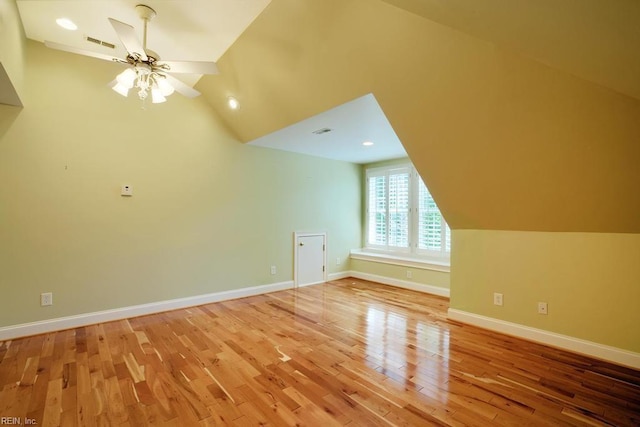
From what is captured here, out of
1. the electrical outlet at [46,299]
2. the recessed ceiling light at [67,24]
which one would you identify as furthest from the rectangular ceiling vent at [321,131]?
the electrical outlet at [46,299]

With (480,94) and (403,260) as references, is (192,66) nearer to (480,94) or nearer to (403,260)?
(480,94)

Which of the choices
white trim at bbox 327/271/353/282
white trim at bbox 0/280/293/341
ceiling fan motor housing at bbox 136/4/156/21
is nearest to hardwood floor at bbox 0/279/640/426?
white trim at bbox 0/280/293/341

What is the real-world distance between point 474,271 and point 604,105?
2072 millimetres

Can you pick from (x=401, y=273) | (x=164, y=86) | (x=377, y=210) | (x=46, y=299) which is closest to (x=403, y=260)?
(x=401, y=273)

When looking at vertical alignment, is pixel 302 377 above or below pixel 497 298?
below

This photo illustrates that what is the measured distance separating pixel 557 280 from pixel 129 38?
4147 millimetres

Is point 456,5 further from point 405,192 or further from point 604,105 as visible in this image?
point 405,192

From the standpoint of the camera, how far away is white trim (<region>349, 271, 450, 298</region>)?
14.6 ft

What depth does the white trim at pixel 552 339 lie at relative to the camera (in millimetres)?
2411

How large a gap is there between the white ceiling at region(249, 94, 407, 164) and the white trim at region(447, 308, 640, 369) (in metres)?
2.47

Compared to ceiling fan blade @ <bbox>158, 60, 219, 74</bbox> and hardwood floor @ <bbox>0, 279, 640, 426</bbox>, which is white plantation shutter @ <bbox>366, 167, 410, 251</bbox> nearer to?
hardwood floor @ <bbox>0, 279, 640, 426</bbox>

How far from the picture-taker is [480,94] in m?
2.11

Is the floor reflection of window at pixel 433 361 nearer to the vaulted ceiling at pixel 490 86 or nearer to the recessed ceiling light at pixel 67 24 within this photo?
the vaulted ceiling at pixel 490 86

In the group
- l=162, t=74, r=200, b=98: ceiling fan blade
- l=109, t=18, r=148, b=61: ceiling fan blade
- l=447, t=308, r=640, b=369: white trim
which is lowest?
l=447, t=308, r=640, b=369: white trim
